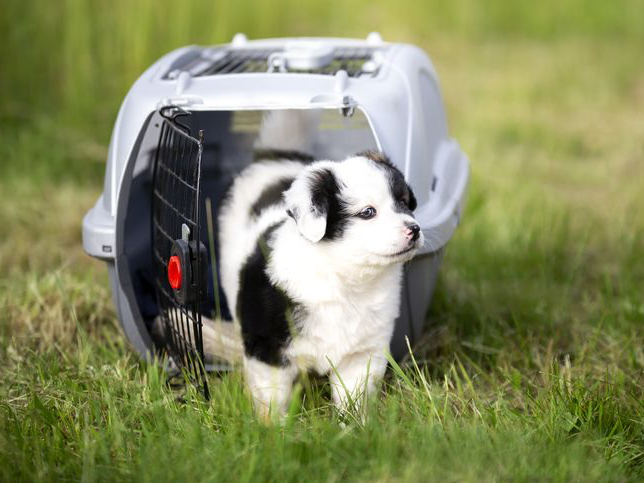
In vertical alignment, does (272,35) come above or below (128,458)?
above

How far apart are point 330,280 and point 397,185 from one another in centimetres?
35

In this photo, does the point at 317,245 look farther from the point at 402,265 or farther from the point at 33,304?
the point at 33,304

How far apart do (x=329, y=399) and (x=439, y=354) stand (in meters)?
0.59

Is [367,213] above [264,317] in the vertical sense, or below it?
above

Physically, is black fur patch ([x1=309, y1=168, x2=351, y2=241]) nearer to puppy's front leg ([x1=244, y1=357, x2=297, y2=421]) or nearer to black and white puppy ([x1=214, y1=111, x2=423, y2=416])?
black and white puppy ([x1=214, y1=111, x2=423, y2=416])

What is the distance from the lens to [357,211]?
248 cm

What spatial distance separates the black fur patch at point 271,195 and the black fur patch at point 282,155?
7.7 inches

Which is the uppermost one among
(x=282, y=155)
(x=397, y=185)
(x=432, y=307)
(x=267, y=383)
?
(x=397, y=185)

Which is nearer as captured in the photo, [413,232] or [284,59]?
[413,232]

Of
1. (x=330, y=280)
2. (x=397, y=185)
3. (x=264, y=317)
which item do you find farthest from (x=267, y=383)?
(x=397, y=185)

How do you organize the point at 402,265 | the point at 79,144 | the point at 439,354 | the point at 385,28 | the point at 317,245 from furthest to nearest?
1. the point at 385,28
2. the point at 79,144
3. the point at 439,354
4. the point at 402,265
5. the point at 317,245

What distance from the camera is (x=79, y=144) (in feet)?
15.6

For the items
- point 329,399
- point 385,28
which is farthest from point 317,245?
point 385,28

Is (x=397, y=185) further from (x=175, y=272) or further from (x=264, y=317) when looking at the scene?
(x=175, y=272)
